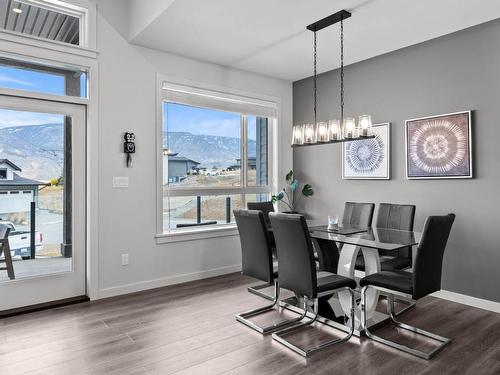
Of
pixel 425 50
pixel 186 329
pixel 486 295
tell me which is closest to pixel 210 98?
pixel 425 50

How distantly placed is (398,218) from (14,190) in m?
3.79

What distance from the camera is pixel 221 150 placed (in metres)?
4.88

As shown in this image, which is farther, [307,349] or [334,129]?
[334,129]

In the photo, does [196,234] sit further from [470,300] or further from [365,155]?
[470,300]

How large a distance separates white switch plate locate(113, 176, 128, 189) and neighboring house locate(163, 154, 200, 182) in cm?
52

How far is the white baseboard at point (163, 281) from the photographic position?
3.85m

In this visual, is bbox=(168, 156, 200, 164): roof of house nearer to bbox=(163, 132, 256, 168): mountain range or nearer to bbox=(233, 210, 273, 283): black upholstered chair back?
bbox=(163, 132, 256, 168): mountain range

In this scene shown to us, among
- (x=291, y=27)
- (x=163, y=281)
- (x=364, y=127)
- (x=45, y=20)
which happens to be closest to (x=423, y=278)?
(x=364, y=127)

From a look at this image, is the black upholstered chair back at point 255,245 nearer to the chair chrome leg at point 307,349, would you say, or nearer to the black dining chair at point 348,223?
the chair chrome leg at point 307,349

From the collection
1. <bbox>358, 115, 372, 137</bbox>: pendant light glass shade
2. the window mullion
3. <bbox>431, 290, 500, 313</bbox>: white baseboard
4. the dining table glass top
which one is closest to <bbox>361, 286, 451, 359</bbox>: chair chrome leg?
the dining table glass top

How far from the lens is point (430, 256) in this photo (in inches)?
102

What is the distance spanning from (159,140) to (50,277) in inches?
71.2

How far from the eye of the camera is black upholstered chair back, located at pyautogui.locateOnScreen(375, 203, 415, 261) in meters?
3.68

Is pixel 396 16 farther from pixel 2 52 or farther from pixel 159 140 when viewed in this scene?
pixel 2 52
